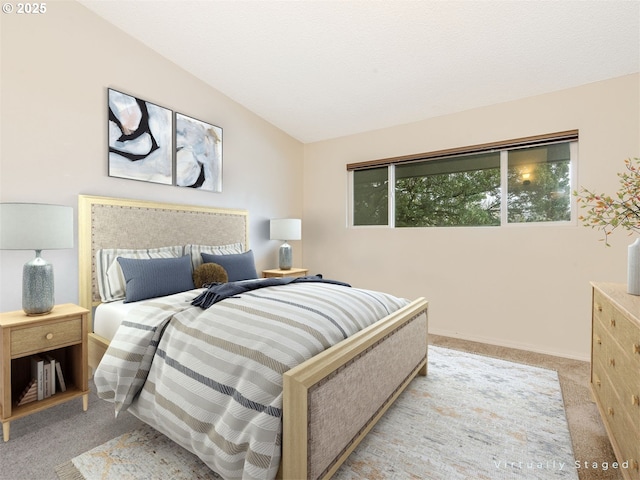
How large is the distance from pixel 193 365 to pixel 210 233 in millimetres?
2121

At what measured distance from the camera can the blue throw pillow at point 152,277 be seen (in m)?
2.29

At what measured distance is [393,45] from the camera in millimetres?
2588

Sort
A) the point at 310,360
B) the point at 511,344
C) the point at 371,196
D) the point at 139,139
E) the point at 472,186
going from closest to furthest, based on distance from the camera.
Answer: the point at 310,360 < the point at 139,139 < the point at 511,344 < the point at 472,186 < the point at 371,196

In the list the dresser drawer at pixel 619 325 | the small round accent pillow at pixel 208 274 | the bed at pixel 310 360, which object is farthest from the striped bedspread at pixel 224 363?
the dresser drawer at pixel 619 325

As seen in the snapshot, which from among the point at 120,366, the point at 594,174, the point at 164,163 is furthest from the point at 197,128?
the point at 594,174

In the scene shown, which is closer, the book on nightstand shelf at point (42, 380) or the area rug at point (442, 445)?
the area rug at point (442, 445)

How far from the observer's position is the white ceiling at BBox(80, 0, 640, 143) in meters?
2.22

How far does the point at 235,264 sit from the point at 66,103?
178 cm

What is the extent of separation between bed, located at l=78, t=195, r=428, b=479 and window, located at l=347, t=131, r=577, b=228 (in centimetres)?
158

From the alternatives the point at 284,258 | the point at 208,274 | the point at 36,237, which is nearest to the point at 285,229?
the point at 284,258

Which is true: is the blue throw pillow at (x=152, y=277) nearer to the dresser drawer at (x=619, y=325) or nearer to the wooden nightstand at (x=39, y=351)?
the wooden nightstand at (x=39, y=351)

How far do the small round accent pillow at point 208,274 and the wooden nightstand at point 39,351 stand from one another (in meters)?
0.82

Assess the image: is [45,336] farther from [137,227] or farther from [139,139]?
[139,139]

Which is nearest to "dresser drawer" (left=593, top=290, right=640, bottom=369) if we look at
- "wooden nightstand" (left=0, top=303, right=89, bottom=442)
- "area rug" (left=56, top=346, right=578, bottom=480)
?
"area rug" (left=56, top=346, right=578, bottom=480)
